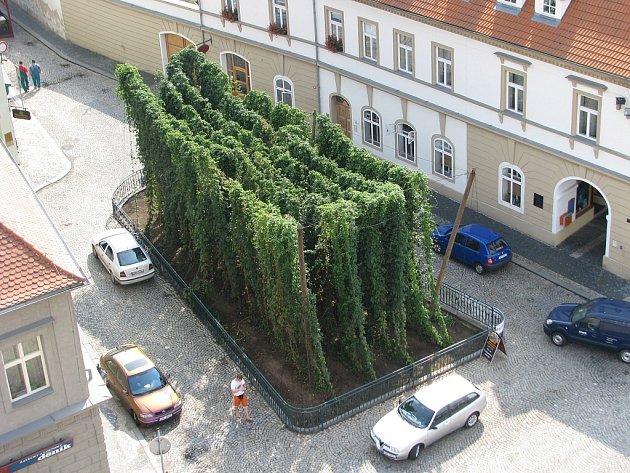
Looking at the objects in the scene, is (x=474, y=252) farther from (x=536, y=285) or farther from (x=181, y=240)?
(x=181, y=240)

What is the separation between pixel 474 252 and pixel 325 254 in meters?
8.80

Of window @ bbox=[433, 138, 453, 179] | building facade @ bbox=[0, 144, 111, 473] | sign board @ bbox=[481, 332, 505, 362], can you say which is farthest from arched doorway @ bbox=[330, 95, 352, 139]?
building facade @ bbox=[0, 144, 111, 473]

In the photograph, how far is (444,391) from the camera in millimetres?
33719

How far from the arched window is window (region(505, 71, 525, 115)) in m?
13.4

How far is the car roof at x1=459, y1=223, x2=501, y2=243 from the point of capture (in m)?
41.8

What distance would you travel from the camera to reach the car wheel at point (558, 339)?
3750 cm

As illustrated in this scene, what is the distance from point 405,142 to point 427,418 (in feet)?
59.2

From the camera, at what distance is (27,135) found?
53.8 m

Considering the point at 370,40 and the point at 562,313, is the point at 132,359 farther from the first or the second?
the point at 370,40

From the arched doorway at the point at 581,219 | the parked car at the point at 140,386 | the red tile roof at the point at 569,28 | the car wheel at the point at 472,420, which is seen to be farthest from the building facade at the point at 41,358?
the arched doorway at the point at 581,219

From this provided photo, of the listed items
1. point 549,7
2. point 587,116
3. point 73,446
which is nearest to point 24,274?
point 73,446

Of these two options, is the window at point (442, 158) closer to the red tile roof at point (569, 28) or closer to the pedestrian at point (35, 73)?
the red tile roof at point (569, 28)

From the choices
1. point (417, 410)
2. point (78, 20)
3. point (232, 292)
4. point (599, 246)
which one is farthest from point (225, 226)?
point (78, 20)

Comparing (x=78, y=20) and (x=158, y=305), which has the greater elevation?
(x=78, y=20)
